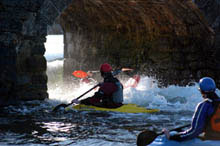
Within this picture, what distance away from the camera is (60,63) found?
27.1 metres

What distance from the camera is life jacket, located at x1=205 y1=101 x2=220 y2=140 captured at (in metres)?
4.35

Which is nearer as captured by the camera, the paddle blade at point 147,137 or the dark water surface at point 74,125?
the paddle blade at point 147,137

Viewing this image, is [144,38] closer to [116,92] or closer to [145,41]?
[145,41]

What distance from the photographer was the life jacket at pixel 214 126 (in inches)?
171

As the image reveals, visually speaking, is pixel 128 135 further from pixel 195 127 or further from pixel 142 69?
pixel 142 69

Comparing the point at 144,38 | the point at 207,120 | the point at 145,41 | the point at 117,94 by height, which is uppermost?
the point at 144,38

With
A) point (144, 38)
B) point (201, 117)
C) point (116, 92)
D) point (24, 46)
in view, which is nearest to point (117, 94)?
point (116, 92)

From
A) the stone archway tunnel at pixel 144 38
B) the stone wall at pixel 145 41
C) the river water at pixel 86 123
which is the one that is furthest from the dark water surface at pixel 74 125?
the stone wall at pixel 145 41

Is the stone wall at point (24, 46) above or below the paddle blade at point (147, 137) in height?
above

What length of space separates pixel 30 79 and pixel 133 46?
5.98 m

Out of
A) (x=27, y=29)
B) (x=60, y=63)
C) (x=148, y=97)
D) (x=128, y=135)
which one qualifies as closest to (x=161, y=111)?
(x=148, y=97)

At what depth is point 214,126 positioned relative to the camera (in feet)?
14.4

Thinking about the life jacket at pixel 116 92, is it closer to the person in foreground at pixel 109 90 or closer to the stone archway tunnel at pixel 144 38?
the person in foreground at pixel 109 90

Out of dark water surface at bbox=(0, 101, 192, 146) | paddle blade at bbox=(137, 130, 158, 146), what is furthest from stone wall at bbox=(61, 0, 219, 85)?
paddle blade at bbox=(137, 130, 158, 146)
